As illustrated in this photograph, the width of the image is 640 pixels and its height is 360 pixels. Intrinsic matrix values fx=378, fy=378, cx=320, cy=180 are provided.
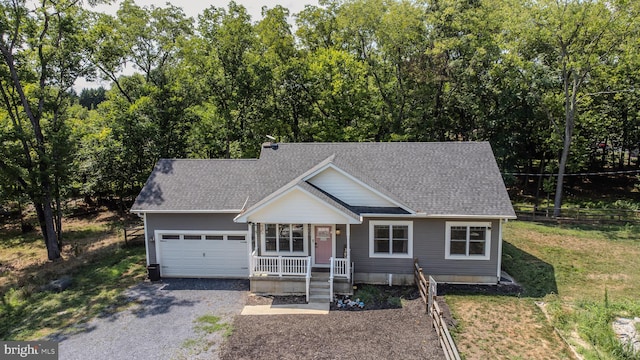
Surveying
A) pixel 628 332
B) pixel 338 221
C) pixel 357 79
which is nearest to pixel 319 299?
pixel 338 221

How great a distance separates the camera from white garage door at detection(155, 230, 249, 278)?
52.3ft

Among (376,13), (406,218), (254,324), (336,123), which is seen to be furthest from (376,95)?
(254,324)

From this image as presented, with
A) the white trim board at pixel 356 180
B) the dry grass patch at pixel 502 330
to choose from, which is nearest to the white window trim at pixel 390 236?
the white trim board at pixel 356 180

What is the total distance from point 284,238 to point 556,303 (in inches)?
387

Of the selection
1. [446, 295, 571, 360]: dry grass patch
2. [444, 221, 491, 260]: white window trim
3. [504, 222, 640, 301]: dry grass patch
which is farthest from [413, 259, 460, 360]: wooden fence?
[504, 222, 640, 301]: dry grass patch

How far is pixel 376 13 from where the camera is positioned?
28969mm

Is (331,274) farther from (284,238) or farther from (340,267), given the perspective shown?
(284,238)

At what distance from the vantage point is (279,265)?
14281mm

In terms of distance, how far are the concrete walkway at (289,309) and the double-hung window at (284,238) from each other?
2402 millimetres

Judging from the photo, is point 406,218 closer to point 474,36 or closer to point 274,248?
point 274,248

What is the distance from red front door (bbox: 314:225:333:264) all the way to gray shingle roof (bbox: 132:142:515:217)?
2.52 meters

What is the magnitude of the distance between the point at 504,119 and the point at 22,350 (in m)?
31.0

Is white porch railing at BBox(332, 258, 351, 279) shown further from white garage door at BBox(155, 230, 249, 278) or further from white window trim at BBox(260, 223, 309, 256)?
white garage door at BBox(155, 230, 249, 278)

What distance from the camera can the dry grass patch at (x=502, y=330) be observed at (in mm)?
9906
